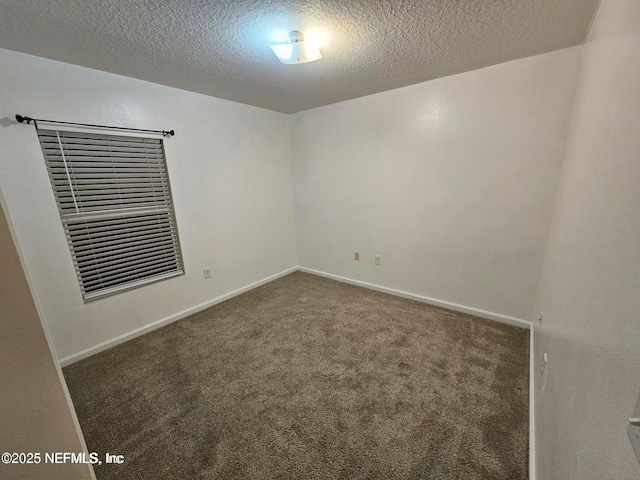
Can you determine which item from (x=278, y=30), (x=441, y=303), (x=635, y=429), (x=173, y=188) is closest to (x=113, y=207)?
(x=173, y=188)

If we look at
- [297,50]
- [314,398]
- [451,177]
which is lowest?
[314,398]

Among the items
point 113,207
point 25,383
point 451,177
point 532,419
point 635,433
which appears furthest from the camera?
point 451,177

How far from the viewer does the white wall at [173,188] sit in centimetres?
176

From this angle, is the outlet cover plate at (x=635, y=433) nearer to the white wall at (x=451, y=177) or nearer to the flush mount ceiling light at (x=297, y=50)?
the flush mount ceiling light at (x=297, y=50)

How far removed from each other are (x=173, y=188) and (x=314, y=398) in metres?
2.25

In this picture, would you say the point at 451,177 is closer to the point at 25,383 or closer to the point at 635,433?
the point at 635,433

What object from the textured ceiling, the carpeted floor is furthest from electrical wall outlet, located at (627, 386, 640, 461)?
the textured ceiling

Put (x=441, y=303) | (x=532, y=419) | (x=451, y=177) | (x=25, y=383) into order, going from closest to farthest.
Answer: (x=25, y=383), (x=532, y=419), (x=451, y=177), (x=441, y=303)

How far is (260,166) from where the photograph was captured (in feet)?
10.8

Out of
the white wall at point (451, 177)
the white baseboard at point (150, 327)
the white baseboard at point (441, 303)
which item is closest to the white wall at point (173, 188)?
the white baseboard at point (150, 327)

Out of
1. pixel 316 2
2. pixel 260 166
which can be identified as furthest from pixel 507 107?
pixel 260 166

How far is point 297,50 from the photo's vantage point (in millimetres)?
1638

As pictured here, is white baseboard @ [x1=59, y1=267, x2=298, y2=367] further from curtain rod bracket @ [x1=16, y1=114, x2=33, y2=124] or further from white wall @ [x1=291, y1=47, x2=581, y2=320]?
curtain rod bracket @ [x1=16, y1=114, x2=33, y2=124]

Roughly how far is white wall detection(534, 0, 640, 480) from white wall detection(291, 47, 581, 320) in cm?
80
